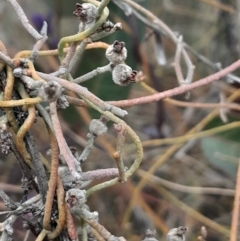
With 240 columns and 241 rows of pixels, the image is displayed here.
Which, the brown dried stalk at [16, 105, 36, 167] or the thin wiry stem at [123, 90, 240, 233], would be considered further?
the thin wiry stem at [123, 90, 240, 233]

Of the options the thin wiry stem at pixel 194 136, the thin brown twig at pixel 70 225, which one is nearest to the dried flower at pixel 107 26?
the thin brown twig at pixel 70 225

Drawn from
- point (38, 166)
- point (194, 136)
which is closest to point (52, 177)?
point (38, 166)

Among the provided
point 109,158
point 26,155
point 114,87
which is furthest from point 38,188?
point 109,158

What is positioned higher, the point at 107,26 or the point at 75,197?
the point at 107,26

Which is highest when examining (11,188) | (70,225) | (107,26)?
(11,188)

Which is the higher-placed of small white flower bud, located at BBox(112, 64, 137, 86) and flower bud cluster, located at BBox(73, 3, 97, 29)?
flower bud cluster, located at BBox(73, 3, 97, 29)

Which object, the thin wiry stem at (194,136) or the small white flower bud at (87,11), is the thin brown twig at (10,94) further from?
the thin wiry stem at (194,136)

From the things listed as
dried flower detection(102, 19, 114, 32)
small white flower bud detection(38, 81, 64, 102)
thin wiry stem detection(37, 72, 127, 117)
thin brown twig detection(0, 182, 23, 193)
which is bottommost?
small white flower bud detection(38, 81, 64, 102)

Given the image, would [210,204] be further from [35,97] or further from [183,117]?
[35,97]

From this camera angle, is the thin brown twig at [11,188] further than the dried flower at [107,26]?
Yes

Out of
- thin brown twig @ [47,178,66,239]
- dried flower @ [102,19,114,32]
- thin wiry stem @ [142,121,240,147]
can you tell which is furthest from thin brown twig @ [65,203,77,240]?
thin wiry stem @ [142,121,240,147]

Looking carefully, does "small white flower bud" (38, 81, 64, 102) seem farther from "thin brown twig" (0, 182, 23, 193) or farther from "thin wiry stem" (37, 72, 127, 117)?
"thin brown twig" (0, 182, 23, 193)

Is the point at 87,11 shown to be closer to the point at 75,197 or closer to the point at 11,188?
the point at 75,197
